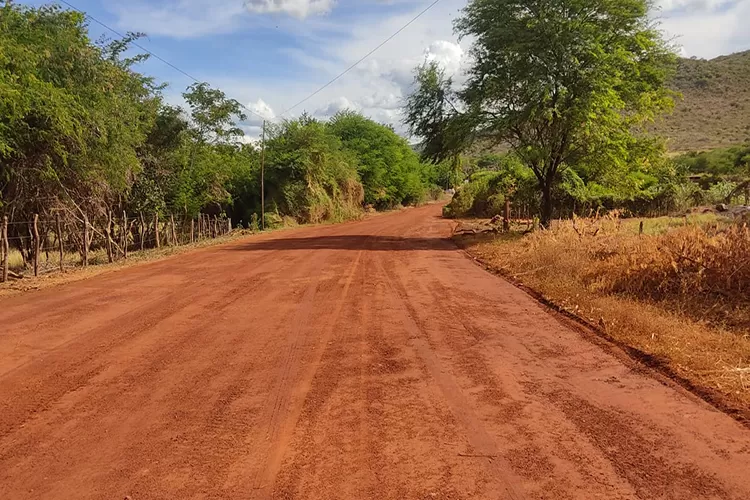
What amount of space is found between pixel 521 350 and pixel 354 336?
2.11 m

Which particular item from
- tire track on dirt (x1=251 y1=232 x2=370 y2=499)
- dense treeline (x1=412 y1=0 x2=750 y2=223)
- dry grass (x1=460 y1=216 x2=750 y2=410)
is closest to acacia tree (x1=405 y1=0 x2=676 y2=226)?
dense treeline (x1=412 y1=0 x2=750 y2=223)

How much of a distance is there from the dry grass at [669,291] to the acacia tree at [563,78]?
6.79m

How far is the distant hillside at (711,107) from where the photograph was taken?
197ft

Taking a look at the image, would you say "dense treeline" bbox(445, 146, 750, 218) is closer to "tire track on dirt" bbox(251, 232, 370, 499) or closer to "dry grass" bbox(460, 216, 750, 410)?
"dry grass" bbox(460, 216, 750, 410)

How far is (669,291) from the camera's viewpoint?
8.90 meters

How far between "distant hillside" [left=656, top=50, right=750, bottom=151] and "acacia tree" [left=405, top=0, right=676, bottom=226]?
4460 centimetres

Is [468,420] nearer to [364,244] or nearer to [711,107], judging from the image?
[364,244]

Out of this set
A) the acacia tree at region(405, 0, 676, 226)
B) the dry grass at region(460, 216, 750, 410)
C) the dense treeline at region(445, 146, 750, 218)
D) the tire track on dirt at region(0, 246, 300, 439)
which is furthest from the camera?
the dense treeline at region(445, 146, 750, 218)

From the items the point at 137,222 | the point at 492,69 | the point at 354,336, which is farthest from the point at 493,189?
the point at 354,336

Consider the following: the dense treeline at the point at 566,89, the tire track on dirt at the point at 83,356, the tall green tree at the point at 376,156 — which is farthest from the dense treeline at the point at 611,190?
the tire track on dirt at the point at 83,356

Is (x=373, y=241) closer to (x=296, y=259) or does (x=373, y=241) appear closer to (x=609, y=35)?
(x=296, y=259)

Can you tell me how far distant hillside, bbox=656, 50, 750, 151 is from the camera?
5994 cm

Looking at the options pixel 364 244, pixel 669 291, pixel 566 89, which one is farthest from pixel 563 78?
pixel 669 291

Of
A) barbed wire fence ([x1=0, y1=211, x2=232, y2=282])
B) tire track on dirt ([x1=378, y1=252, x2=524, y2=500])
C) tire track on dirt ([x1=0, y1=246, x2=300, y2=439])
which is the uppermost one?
barbed wire fence ([x1=0, y1=211, x2=232, y2=282])
